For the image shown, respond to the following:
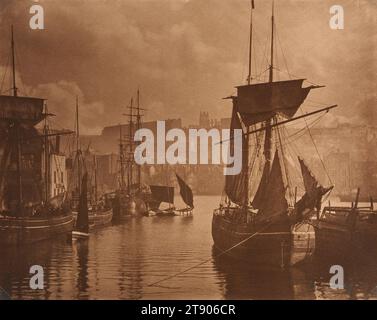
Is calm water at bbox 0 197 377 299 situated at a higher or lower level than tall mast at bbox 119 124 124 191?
lower

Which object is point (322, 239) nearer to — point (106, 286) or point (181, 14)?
point (106, 286)

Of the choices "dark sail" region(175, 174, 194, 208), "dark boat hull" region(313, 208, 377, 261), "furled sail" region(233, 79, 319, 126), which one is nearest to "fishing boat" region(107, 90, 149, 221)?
"dark sail" region(175, 174, 194, 208)

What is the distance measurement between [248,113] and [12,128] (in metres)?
5.06

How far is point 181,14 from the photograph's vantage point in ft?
37.3

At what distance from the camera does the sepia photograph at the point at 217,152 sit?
11.0 metres

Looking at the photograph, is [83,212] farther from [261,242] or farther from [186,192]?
[261,242]

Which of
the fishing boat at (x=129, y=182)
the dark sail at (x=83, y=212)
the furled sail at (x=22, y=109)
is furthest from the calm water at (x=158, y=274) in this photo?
the furled sail at (x=22, y=109)

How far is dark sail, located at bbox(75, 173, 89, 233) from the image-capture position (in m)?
13.3

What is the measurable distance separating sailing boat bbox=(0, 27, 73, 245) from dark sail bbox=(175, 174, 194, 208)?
2.72m

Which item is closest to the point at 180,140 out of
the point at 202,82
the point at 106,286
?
the point at 202,82

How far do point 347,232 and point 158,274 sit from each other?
4670mm

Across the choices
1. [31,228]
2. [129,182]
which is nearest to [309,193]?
[129,182]

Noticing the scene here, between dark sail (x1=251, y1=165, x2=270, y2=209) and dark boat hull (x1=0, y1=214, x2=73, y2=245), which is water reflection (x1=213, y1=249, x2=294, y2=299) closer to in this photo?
dark sail (x1=251, y1=165, x2=270, y2=209)
